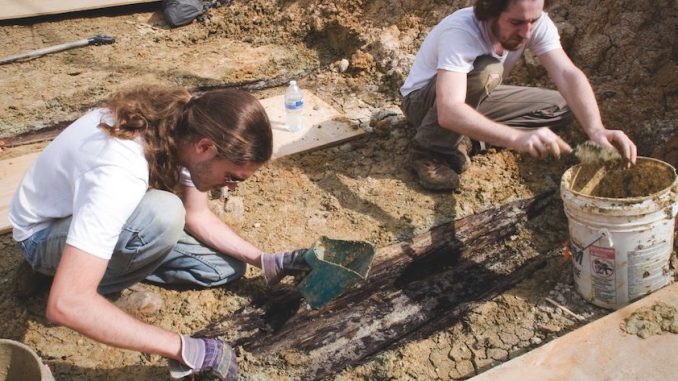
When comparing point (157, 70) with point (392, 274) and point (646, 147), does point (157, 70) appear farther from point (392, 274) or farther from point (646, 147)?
point (646, 147)

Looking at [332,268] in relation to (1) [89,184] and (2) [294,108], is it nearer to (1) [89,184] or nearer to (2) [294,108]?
(1) [89,184]

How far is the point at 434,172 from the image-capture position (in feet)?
10.9

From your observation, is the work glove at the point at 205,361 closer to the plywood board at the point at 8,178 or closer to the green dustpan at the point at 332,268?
the green dustpan at the point at 332,268

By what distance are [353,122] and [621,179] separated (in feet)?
6.22

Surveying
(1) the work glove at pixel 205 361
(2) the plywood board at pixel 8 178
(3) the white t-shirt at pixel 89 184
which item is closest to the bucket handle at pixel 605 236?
(1) the work glove at pixel 205 361

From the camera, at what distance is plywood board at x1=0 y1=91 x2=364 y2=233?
3.63 metres

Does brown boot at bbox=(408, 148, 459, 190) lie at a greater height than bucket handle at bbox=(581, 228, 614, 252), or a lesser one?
lesser

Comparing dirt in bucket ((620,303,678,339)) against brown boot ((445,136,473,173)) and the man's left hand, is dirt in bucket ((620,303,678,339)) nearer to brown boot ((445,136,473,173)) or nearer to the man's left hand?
the man's left hand

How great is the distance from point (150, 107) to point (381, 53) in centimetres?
282

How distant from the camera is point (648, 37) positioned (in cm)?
365

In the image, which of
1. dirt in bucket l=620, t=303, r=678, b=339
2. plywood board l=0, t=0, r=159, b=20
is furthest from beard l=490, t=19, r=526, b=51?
plywood board l=0, t=0, r=159, b=20

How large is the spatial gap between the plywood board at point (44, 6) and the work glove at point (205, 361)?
4.74m

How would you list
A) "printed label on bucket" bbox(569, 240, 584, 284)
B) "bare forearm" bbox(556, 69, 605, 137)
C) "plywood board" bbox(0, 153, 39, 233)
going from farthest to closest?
"plywood board" bbox(0, 153, 39, 233) < "bare forearm" bbox(556, 69, 605, 137) < "printed label on bucket" bbox(569, 240, 584, 284)

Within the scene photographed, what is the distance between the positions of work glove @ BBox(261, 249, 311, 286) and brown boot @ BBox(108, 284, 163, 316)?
516 mm
